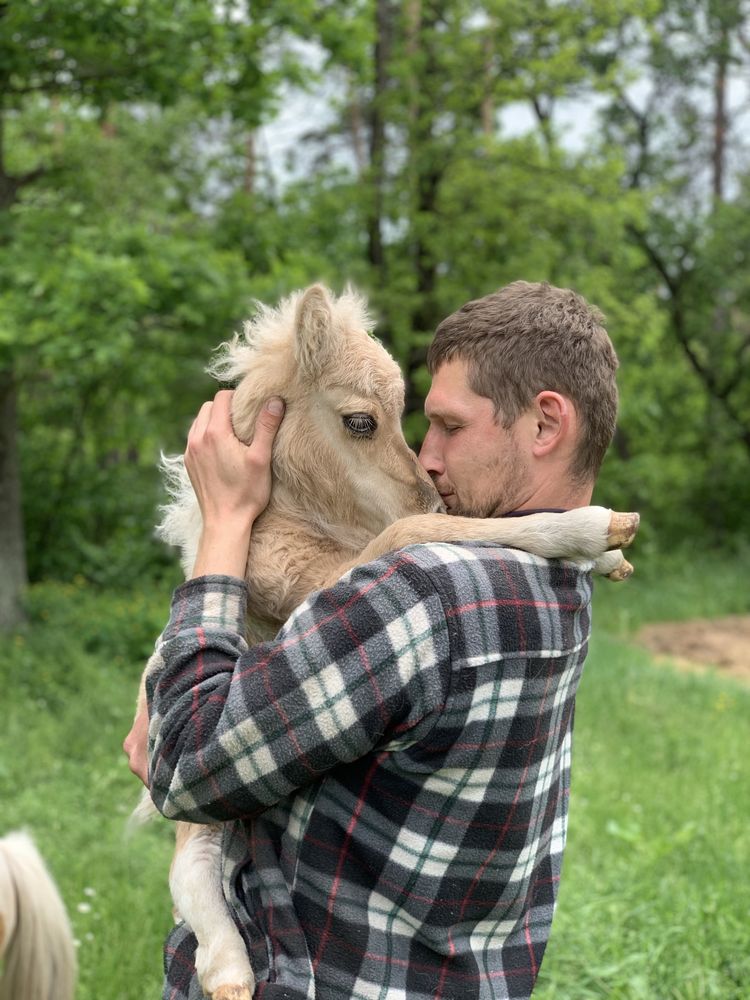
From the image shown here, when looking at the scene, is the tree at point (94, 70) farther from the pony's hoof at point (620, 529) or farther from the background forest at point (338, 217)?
the pony's hoof at point (620, 529)

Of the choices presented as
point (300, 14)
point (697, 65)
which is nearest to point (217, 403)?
point (300, 14)

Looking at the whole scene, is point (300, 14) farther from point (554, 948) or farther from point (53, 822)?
point (554, 948)

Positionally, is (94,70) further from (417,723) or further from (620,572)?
(417,723)

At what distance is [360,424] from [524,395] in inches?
31.1

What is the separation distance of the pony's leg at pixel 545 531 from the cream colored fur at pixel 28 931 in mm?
756

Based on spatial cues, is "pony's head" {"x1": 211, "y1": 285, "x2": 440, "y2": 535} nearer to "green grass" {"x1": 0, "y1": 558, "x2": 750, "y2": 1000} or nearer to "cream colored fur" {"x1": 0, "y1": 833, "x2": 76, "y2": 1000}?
"cream colored fur" {"x1": 0, "y1": 833, "x2": 76, "y2": 1000}

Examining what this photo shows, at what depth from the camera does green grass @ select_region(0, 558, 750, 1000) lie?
3.84m

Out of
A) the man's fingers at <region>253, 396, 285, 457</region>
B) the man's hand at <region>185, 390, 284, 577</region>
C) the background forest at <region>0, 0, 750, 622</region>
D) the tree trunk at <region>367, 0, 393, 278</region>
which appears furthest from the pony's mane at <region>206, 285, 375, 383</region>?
the tree trunk at <region>367, 0, 393, 278</region>

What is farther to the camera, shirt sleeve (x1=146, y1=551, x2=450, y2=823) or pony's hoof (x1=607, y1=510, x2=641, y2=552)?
pony's hoof (x1=607, y1=510, x2=641, y2=552)

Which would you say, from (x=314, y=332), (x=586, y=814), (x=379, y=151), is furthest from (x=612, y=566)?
(x=379, y=151)

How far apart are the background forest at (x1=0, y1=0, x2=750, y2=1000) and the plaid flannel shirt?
2405 mm

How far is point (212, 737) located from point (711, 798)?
5195mm

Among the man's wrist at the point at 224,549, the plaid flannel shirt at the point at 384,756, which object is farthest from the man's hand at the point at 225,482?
the plaid flannel shirt at the point at 384,756

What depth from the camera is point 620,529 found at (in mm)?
1759
